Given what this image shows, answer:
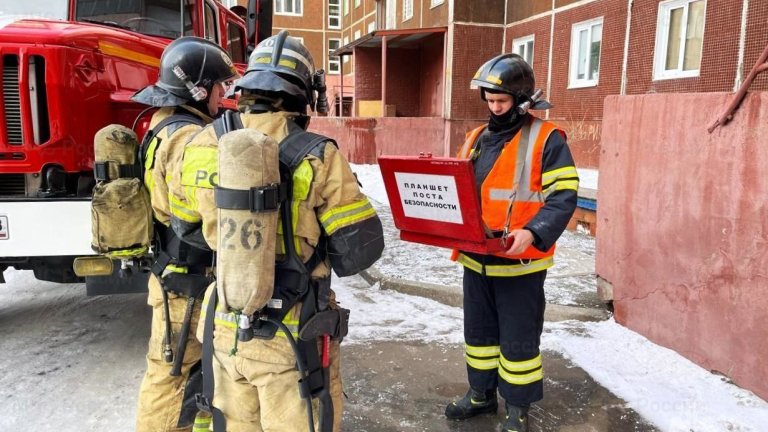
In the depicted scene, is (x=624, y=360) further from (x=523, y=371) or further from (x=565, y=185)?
(x=565, y=185)

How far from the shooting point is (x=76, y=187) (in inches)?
144

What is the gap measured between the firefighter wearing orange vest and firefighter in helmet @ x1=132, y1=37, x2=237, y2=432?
1351 millimetres

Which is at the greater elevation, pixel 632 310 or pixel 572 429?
pixel 632 310

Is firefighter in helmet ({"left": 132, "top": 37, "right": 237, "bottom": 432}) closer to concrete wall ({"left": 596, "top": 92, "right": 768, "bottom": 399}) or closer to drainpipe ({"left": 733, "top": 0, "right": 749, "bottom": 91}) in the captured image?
concrete wall ({"left": 596, "top": 92, "right": 768, "bottom": 399})

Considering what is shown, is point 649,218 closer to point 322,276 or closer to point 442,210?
point 442,210

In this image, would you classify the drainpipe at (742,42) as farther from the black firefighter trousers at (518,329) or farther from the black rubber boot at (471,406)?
the black rubber boot at (471,406)

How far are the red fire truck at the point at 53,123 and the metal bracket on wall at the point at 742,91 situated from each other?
3.31m

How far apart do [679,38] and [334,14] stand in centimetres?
2737

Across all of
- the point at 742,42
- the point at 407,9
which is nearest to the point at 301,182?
the point at 742,42

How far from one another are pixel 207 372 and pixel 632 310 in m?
2.99

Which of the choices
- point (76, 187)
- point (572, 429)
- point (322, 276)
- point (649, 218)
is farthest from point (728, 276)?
point (76, 187)

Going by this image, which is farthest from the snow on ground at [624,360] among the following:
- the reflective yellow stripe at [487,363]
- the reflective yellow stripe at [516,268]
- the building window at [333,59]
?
the building window at [333,59]

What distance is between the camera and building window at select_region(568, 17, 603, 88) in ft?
38.1

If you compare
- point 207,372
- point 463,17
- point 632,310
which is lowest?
point 632,310
